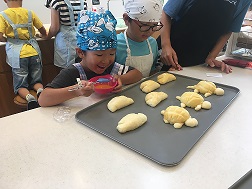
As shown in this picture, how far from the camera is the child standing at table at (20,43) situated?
1532 millimetres

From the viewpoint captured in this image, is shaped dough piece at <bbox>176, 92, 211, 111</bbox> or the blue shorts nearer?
shaped dough piece at <bbox>176, 92, 211, 111</bbox>

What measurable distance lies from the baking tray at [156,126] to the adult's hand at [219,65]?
0.25 m

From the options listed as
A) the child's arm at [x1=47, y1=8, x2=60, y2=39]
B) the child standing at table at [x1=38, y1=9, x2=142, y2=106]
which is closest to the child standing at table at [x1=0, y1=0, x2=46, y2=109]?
the child's arm at [x1=47, y1=8, x2=60, y2=39]

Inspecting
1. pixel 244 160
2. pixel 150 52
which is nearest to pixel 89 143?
pixel 244 160

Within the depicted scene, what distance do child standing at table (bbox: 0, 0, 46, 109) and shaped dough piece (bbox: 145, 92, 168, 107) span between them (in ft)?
3.14

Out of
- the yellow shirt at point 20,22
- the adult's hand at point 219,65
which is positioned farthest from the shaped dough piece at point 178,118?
the yellow shirt at point 20,22

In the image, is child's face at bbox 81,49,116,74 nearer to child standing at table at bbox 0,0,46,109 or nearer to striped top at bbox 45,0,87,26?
child standing at table at bbox 0,0,46,109

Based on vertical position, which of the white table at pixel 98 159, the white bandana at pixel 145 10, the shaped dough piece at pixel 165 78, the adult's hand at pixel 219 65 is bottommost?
the white table at pixel 98 159

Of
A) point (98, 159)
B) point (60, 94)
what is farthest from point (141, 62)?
point (98, 159)

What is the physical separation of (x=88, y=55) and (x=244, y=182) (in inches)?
26.3

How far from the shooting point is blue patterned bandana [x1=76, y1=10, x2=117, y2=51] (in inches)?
32.3

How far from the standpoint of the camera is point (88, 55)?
885 mm

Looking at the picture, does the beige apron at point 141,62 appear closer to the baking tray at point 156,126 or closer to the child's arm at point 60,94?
the baking tray at point 156,126

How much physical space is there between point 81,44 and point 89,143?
16.2 inches
